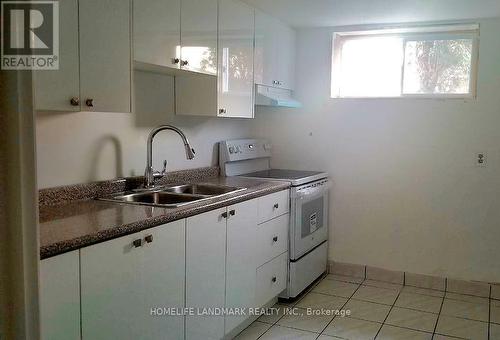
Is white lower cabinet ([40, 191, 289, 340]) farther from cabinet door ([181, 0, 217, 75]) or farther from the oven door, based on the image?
cabinet door ([181, 0, 217, 75])

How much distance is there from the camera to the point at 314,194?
12.6ft

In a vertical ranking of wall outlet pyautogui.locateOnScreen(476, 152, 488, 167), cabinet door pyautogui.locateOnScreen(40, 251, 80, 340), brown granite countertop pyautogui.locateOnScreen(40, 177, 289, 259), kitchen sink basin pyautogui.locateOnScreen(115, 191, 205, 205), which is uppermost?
wall outlet pyautogui.locateOnScreen(476, 152, 488, 167)

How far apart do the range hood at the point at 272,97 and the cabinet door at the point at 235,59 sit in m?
0.11

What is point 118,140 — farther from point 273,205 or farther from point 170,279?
point 273,205

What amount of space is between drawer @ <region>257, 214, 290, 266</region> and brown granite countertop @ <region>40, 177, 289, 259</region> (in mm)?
466

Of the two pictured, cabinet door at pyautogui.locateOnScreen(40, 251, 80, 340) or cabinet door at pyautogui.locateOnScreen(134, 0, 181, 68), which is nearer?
cabinet door at pyautogui.locateOnScreen(40, 251, 80, 340)

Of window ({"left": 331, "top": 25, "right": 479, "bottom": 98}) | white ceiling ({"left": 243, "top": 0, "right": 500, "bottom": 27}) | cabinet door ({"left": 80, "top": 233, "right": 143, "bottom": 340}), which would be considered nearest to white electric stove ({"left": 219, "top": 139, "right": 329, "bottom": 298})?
window ({"left": 331, "top": 25, "right": 479, "bottom": 98})

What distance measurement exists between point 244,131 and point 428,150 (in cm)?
157

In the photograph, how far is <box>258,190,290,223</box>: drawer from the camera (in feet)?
10.3

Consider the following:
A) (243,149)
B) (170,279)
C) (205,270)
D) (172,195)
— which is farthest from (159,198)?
(243,149)

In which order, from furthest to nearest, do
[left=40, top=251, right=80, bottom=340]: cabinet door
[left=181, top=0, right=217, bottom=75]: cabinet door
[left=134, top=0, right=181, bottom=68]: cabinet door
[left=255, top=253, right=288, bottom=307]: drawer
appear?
[left=255, top=253, right=288, bottom=307]: drawer → [left=181, top=0, right=217, bottom=75]: cabinet door → [left=134, top=0, right=181, bottom=68]: cabinet door → [left=40, top=251, right=80, bottom=340]: cabinet door

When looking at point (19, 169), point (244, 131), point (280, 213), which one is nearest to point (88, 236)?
point (19, 169)

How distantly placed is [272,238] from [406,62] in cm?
194

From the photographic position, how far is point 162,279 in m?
2.16
